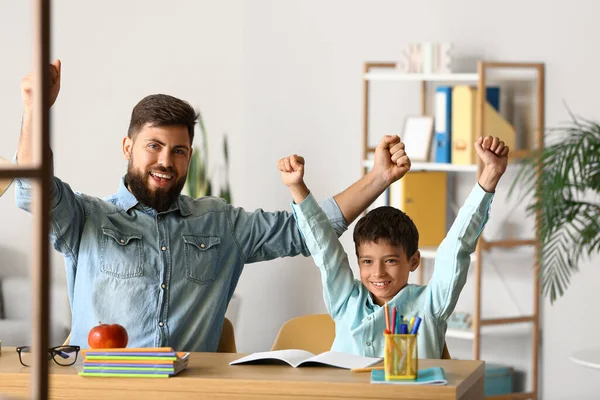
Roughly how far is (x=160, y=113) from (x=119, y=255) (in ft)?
1.35

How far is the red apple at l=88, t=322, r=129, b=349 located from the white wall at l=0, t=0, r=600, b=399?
2637 mm

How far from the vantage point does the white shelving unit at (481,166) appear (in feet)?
13.5

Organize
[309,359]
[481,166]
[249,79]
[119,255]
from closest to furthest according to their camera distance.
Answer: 1. [309,359]
2. [119,255]
3. [481,166]
4. [249,79]

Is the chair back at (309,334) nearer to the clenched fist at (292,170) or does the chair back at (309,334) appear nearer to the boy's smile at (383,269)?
the boy's smile at (383,269)

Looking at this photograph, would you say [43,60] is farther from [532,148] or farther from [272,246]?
[532,148]

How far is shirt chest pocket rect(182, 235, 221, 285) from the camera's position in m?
2.72

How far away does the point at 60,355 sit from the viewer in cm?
219

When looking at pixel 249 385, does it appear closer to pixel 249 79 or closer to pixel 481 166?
pixel 481 166

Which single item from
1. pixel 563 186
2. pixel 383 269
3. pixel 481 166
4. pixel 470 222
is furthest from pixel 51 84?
Answer: pixel 481 166

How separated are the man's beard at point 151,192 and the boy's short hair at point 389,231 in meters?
0.56

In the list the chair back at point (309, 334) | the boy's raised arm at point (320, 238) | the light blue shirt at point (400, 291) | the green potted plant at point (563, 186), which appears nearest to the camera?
the light blue shirt at point (400, 291)

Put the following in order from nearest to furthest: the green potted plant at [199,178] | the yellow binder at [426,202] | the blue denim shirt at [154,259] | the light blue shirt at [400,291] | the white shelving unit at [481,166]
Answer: the light blue shirt at [400,291] < the blue denim shirt at [154,259] < the white shelving unit at [481,166] < the yellow binder at [426,202] < the green potted plant at [199,178]

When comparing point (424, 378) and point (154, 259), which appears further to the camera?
point (154, 259)

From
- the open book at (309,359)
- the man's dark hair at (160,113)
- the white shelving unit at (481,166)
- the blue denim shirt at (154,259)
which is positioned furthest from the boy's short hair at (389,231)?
the white shelving unit at (481,166)
